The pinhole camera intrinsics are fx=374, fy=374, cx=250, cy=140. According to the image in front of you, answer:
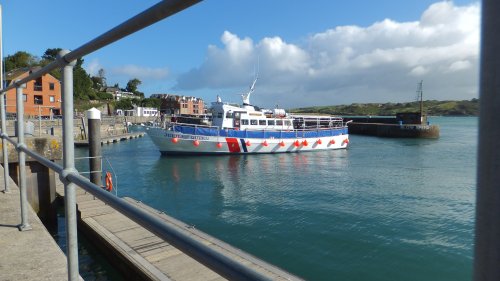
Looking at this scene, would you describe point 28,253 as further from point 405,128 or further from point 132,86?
point 132,86

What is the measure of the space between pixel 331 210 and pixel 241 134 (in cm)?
1910

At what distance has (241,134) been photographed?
31812 millimetres

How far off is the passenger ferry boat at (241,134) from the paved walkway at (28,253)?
26.7 meters

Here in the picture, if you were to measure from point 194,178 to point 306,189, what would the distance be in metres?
6.86

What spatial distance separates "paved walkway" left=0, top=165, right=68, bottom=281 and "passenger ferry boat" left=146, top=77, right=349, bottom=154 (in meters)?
26.7

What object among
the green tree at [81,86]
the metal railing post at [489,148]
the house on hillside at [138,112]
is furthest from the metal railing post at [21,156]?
the house on hillside at [138,112]

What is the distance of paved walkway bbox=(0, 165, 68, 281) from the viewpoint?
2.82 meters

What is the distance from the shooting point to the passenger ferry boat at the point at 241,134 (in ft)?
101

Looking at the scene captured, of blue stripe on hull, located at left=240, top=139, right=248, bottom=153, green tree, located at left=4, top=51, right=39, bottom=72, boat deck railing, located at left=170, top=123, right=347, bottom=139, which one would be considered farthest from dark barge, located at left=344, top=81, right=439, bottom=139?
green tree, located at left=4, top=51, right=39, bottom=72

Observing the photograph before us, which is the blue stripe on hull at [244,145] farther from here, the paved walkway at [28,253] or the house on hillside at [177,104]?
the house on hillside at [177,104]

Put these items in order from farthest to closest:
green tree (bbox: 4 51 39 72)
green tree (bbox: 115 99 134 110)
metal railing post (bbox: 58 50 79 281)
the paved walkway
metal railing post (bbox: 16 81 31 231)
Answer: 1. green tree (bbox: 115 99 134 110)
2. green tree (bbox: 4 51 39 72)
3. metal railing post (bbox: 16 81 31 231)
4. the paved walkway
5. metal railing post (bbox: 58 50 79 281)

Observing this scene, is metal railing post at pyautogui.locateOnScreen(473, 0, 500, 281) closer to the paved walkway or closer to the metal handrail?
the metal handrail

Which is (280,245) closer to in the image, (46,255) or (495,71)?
(46,255)

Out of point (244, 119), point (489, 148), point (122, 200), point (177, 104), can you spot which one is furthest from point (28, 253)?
point (177, 104)
